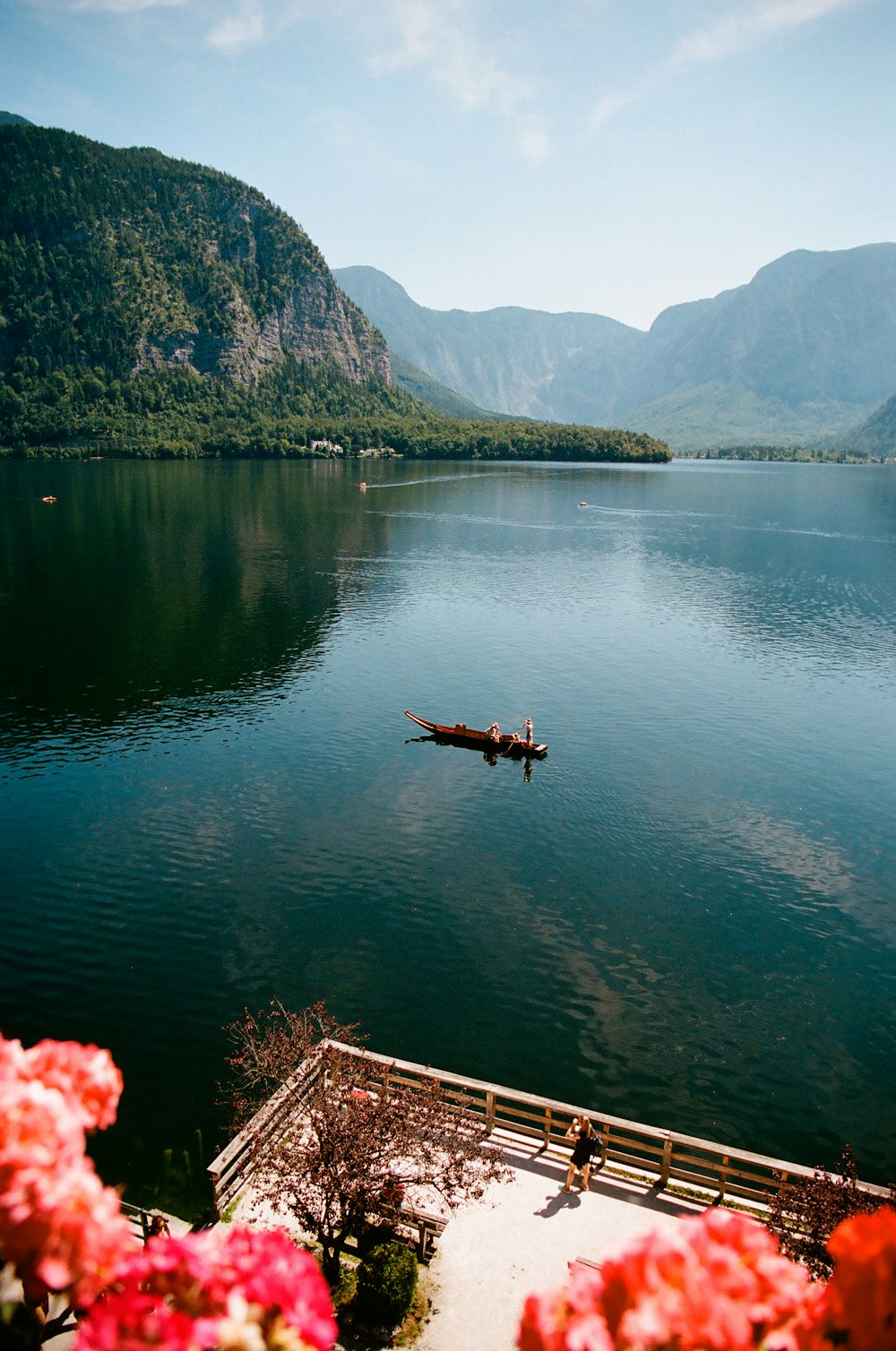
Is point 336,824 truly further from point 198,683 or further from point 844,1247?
point 844,1247

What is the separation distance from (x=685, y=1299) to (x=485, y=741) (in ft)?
161

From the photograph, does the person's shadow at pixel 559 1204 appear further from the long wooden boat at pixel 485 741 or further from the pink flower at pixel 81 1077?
the long wooden boat at pixel 485 741

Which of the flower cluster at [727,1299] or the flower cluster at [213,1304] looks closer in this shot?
the flower cluster at [727,1299]

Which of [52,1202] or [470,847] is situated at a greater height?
[52,1202]

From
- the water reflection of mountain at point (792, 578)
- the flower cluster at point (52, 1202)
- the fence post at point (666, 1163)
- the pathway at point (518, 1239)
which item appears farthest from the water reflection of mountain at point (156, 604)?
the flower cluster at point (52, 1202)

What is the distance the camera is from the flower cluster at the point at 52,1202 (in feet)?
14.5

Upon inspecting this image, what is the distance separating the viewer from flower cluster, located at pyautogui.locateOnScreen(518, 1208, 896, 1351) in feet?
12.6

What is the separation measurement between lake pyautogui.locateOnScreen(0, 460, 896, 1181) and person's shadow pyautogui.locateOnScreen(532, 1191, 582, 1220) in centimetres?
598

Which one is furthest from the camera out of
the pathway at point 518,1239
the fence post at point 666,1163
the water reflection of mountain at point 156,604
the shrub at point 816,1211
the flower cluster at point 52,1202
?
the water reflection of mountain at point 156,604

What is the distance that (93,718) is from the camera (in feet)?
184

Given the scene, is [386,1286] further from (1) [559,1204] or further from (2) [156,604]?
(2) [156,604]

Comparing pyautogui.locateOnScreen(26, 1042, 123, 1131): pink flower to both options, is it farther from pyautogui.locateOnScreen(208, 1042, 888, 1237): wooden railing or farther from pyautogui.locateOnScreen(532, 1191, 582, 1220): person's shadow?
pyautogui.locateOnScreen(532, 1191, 582, 1220): person's shadow

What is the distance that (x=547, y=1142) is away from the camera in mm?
21531

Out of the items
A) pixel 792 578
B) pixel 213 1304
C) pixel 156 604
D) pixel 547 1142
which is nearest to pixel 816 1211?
pixel 547 1142
